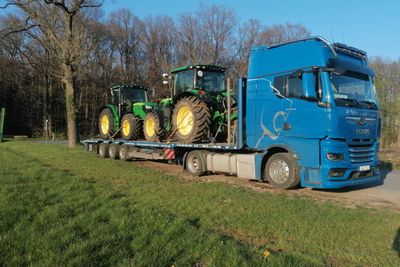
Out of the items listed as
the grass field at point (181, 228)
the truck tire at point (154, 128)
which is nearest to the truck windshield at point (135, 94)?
the truck tire at point (154, 128)

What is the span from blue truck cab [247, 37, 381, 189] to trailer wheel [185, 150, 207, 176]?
2.23 m

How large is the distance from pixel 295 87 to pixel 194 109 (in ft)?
11.6

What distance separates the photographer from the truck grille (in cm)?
855

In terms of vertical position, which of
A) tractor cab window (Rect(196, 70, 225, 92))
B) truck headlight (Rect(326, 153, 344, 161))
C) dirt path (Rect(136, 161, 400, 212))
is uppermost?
tractor cab window (Rect(196, 70, 225, 92))

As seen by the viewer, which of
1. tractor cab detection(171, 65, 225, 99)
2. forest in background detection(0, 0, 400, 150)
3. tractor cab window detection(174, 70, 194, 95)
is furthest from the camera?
forest in background detection(0, 0, 400, 150)

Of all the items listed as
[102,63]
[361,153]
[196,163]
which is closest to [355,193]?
[361,153]

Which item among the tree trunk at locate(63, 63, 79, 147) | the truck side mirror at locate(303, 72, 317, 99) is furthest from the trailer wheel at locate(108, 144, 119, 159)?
the truck side mirror at locate(303, 72, 317, 99)

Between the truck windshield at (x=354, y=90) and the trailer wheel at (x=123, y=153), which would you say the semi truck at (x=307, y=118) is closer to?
the truck windshield at (x=354, y=90)

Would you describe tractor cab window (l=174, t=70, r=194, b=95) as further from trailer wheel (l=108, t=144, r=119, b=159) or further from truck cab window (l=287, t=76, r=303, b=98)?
trailer wheel (l=108, t=144, r=119, b=159)

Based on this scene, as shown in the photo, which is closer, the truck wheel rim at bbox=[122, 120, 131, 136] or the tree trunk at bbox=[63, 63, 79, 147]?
the truck wheel rim at bbox=[122, 120, 131, 136]

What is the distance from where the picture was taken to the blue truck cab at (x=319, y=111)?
27.1 ft

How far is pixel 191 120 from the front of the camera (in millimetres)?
11789

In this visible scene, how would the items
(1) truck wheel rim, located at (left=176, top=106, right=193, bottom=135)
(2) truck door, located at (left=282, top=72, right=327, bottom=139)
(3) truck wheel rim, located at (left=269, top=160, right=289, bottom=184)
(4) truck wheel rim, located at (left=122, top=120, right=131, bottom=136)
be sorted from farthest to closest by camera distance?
1. (4) truck wheel rim, located at (left=122, top=120, right=131, bottom=136)
2. (1) truck wheel rim, located at (left=176, top=106, right=193, bottom=135)
3. (3) truck wheel rim, located at (left=269, top=160, right=289, bottom=184)
4. (2) truck door, located at (left=282, top=72, right=327, bottom=139)

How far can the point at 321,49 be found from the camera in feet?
27.9
